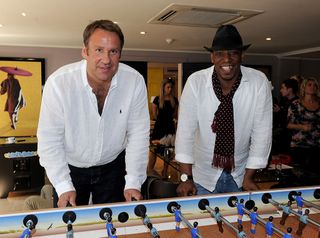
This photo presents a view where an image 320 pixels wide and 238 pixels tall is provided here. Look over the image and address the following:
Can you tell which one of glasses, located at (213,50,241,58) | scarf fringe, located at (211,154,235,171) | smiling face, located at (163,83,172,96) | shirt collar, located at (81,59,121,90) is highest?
glasses, located at (213,50,241,58)

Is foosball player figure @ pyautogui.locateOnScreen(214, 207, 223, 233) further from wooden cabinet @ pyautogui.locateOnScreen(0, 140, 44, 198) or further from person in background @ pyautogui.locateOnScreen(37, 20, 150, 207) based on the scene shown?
wooden cabinet @ pyautogui.locateOnScreen(0, 140, 44, 198)

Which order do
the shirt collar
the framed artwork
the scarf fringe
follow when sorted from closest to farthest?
the shirt collar → the scarf fringe → the framed artwork

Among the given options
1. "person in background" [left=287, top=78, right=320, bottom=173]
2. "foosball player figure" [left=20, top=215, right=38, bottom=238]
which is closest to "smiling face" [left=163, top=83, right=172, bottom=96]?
"person in background" [left=287, top=78, right=320, bottom=173]

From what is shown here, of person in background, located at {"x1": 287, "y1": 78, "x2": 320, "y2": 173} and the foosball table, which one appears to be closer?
the foosball table

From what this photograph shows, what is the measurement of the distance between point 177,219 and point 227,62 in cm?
95

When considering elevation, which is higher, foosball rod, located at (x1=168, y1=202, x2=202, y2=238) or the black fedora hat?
the black fedora hat

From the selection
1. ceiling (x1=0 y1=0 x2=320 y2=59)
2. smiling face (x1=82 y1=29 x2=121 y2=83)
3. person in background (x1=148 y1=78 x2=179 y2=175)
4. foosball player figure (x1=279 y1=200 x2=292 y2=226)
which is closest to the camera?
foosball player figure (x1=279 y1=200 x2=292 y2=226)

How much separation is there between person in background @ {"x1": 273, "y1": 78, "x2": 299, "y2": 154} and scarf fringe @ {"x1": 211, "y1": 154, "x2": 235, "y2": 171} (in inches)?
95.8

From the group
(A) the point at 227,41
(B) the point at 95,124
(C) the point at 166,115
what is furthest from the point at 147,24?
(B) the point at 95,124

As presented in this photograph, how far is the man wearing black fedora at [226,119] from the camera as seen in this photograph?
184 cm

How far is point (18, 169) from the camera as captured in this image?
4.98m

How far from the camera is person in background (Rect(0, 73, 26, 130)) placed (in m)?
5.93

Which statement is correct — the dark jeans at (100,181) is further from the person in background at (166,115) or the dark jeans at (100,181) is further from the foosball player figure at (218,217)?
the person in background at (166,115)

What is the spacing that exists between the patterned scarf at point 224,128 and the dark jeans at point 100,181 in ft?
1.84
